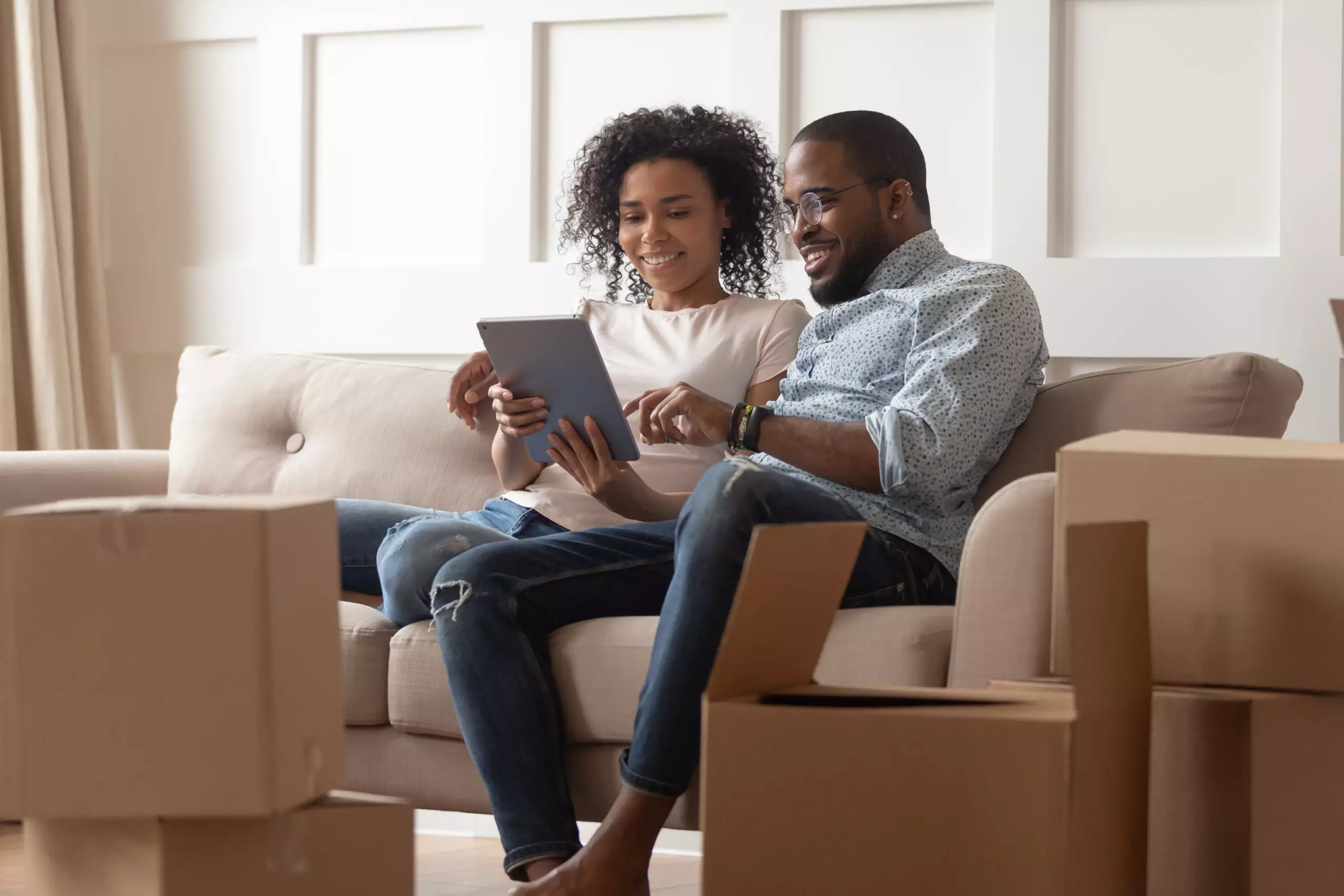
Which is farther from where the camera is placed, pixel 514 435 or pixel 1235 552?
pixel 514 435

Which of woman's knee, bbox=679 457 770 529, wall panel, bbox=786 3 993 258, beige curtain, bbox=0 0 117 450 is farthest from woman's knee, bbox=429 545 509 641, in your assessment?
beige curtain, bbox=0 0 117 450

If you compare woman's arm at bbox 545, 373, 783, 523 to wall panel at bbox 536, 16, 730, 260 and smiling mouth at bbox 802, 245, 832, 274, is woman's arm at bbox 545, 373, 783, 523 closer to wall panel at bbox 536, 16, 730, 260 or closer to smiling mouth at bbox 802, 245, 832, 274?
smiling mouth at bbox 802, 245, 832, 274

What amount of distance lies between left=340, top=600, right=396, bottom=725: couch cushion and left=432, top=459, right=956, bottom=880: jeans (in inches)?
6.5

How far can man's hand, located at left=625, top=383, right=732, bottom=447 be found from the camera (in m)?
1.83

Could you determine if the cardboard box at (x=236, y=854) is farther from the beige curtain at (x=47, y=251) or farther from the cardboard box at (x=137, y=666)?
the beige curtain at (x=47, y=251)

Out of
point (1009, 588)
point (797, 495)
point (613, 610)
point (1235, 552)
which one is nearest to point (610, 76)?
point (613, 610)

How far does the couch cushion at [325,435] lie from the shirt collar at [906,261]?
26.0 inches

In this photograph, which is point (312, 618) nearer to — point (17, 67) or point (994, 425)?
point (994, 425)

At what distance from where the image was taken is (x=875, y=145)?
79.7 inches

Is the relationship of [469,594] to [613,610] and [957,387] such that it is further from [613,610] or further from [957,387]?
[957,387]

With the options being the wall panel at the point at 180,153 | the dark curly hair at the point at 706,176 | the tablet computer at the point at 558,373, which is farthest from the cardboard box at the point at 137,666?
the wall panel at the point at 180,153

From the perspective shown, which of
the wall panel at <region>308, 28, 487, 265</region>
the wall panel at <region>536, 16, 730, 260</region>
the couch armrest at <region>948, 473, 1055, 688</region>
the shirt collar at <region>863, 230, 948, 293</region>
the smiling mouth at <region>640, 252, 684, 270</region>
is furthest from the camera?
the wall panel at <region>308, 28, 487, 265</region>

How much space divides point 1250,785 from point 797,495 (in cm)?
55

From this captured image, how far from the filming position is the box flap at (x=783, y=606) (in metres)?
1.02
